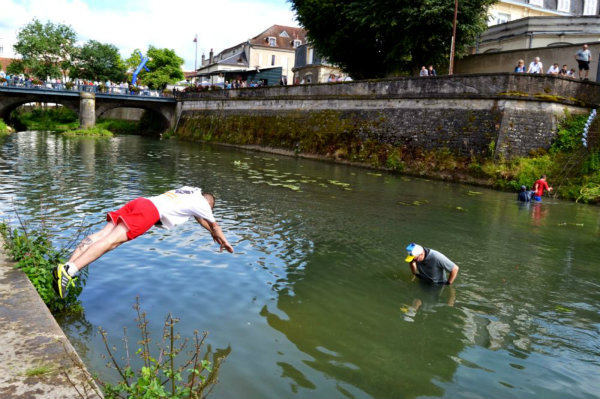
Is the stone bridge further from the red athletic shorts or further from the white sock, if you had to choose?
the white sock

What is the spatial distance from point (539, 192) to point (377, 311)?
13709mm

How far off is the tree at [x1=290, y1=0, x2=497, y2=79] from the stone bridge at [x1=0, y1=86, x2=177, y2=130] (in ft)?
75.1

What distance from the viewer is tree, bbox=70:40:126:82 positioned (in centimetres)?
7231

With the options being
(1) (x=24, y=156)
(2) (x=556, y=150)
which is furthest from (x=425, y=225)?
(1) (x=24, y=156)

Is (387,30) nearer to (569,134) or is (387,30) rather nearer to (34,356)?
(569,134)

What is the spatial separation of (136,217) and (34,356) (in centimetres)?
223

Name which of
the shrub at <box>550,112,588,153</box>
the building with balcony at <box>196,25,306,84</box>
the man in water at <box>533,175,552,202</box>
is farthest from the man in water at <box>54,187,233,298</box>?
the building with balcony at <box>196,25,306,84</box>

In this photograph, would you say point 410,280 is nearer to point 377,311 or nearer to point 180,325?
point 377,311

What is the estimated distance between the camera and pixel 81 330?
18.5 feet

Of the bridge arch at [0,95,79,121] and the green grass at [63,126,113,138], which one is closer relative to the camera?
the green grass at [63,126,113,138]

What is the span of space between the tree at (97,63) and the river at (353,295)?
211ft

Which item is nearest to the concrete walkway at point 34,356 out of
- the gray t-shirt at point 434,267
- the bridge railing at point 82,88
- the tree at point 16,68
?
the gray t-shirt at point 434,267

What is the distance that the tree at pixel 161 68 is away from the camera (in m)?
72.4

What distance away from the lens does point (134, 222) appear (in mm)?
5785
